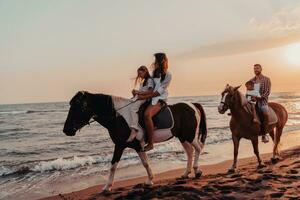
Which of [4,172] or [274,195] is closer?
[274,195]

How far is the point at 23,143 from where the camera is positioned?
21.5m

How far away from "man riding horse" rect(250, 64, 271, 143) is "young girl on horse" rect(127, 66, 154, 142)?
3.74 metres

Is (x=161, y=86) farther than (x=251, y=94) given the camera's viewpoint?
No

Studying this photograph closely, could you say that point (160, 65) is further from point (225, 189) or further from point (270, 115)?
point (270, 115)

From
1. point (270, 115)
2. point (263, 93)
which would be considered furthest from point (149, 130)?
point (270, 115)

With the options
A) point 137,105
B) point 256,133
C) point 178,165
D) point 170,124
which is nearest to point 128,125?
point 137,105

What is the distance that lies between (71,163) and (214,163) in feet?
15.2

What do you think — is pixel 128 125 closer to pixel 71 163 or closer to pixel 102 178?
pixel 102 178

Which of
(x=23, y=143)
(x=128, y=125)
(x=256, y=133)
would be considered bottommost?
(x=23, y=143)

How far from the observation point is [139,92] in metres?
8.28

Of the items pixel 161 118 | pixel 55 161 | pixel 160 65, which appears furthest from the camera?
pixel 55 161

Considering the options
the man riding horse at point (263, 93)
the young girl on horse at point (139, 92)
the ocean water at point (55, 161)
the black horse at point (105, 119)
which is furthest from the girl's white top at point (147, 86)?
the man riding horse at point (263, 93)

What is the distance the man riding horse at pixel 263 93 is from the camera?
10.7 metres

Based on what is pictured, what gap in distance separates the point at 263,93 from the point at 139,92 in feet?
13.4
